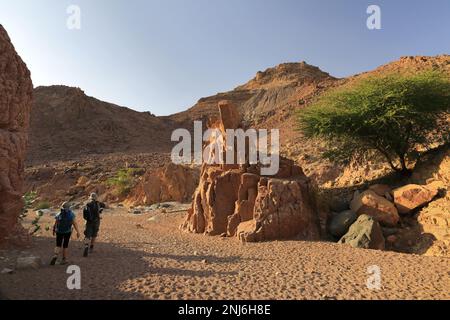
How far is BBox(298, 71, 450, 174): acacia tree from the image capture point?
1229 cm


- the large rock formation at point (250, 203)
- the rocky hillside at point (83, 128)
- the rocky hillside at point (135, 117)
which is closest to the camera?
the large rock formation at point (250, 203)

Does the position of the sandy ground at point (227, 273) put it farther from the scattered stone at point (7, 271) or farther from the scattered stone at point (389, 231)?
the scattered stone at point (389, 231)

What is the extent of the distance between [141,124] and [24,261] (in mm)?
57559

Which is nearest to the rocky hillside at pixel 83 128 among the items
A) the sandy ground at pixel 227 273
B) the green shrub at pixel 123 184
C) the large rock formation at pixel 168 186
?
the green shrub at pixel 123 184

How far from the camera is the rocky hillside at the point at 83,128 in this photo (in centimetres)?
5109

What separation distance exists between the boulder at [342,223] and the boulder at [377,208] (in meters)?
0.24

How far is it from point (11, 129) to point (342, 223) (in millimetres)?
9707

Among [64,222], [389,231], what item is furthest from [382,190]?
[64,222]

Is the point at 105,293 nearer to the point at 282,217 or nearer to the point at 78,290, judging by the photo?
the point at 78,290

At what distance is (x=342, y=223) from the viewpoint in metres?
10.8

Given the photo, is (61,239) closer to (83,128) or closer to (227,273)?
Result: (227,273)

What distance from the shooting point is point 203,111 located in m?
70.0

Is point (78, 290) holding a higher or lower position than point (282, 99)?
lower
